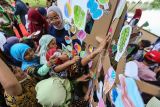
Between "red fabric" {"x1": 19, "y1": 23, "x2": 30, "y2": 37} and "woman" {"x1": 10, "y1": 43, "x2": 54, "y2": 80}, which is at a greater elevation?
"woman" {"x1": 10, "y1": 43, "x2": 54, "y2": 80}

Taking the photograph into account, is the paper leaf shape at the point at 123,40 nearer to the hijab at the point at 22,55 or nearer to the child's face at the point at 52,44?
the child's face at the point at 52,44

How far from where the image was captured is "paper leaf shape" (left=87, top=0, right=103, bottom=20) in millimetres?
2146

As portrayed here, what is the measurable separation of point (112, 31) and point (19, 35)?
217 cm

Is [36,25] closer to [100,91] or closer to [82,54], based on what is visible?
[82,54]

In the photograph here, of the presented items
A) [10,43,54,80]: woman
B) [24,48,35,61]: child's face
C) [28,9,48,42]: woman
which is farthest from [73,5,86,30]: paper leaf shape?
[28,9,48,42]: woman

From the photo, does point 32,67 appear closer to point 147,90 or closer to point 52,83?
point 52,83

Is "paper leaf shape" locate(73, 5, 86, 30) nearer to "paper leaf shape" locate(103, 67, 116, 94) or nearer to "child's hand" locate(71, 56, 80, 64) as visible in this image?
"child's hand" locate(71, 56, 80, 64)

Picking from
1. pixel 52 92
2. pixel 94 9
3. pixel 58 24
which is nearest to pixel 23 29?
pixel 58 24

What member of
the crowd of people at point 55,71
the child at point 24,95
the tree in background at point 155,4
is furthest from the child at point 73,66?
the tree in background at point 155,4

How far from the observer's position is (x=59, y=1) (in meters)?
3.00

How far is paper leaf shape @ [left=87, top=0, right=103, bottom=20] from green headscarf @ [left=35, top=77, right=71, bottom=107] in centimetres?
Result: 60

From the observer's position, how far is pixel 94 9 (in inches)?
86.9

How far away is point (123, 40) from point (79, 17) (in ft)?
2.71

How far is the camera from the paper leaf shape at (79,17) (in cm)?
242
